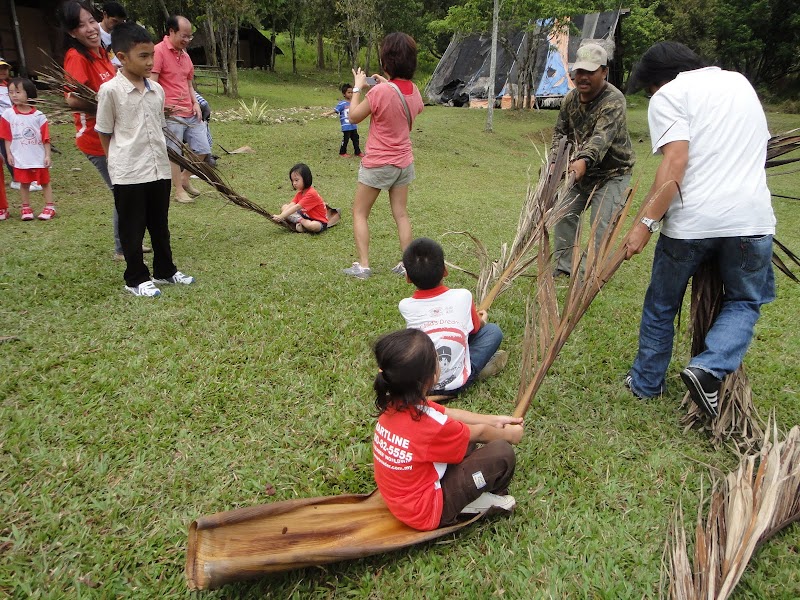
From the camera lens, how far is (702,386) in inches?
95.2

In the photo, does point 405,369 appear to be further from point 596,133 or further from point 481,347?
point 596,133

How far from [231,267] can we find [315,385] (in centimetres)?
208

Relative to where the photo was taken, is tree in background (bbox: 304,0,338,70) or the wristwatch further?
tree in background (bbox: 304,0,338,70)

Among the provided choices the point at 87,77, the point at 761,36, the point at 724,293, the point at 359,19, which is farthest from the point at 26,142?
the point at 761,36

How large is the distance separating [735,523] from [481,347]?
1.41m

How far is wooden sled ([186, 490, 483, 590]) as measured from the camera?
1.66 meters

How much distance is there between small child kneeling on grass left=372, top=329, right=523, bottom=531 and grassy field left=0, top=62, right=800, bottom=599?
16 cm

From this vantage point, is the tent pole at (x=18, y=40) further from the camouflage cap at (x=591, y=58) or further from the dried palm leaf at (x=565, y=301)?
the dried palm leaf at (x=565, y=301)

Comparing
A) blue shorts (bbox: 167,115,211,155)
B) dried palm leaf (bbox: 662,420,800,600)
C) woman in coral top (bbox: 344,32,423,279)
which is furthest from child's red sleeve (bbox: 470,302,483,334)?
blue shorts (bbox: 167,115,211,155)

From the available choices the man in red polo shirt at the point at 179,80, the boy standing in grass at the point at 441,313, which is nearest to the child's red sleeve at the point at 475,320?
the boy standing in grass at the point at 441,313

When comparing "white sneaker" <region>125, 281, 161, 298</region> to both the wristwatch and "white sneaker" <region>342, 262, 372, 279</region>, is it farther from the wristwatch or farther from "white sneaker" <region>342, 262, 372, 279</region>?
the wristwatch

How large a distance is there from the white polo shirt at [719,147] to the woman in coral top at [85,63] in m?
3.61

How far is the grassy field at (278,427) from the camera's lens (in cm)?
191


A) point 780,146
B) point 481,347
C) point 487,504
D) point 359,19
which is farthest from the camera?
point 359,19
